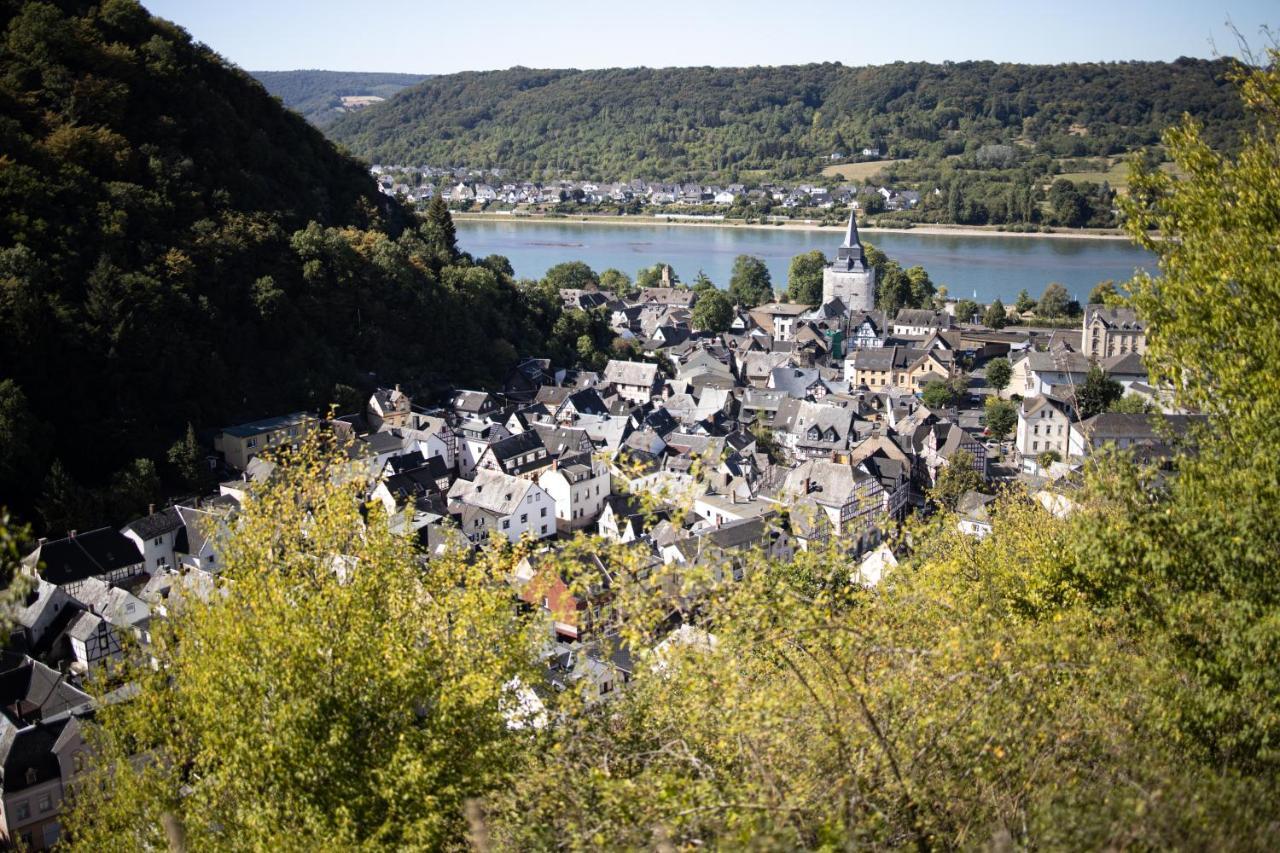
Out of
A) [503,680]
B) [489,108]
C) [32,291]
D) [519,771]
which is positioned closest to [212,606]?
[503,680]

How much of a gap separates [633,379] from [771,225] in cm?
4921

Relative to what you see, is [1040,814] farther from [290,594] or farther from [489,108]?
[489,108]

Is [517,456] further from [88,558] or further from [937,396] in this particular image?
[937,396]

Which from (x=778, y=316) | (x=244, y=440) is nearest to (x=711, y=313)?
(x=778, y=316)

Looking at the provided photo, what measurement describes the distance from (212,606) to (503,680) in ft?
5.79

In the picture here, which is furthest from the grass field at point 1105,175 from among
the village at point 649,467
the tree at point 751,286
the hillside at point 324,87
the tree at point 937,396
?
the hillside at point 324,87

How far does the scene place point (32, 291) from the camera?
16.7m

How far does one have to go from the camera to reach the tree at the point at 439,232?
2773 cm

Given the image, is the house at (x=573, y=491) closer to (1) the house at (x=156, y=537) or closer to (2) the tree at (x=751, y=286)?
(1) the house at (x=156, y=537)

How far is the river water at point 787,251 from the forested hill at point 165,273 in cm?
2188

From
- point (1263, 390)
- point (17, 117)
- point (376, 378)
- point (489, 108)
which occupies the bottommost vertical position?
point (376, 378)

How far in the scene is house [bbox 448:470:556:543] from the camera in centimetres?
1489

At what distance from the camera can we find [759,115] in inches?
4250

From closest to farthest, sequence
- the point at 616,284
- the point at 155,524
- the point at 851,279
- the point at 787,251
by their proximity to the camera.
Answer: the point at 155,524 < the point at 851,279 < the point at 616,284 < the point at 787,251
